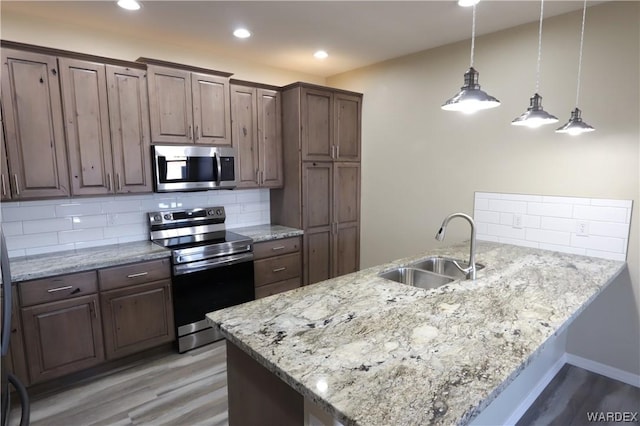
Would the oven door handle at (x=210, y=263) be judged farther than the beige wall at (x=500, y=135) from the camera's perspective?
Yes

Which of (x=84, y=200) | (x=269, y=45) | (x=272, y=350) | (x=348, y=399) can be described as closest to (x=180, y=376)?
(x=84, y=200)

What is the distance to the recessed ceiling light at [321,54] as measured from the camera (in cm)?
346

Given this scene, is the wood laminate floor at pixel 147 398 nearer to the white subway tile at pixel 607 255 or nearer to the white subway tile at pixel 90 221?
the white subway tile at pixel 90 221

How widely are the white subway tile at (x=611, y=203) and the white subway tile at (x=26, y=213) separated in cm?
404

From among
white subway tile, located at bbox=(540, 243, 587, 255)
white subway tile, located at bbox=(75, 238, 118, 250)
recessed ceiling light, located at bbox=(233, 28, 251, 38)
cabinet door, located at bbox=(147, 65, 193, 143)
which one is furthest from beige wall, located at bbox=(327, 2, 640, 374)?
white subway tile, located at bbox=(75, 238, 118, 250)

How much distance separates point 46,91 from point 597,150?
3860mm

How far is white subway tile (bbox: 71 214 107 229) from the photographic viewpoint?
286 centimetres

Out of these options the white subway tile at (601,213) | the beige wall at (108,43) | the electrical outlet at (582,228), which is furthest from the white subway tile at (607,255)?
the beige wall at (108,43)

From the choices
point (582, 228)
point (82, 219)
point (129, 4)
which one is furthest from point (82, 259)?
point (582, 228)

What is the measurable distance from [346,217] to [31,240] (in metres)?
2.87

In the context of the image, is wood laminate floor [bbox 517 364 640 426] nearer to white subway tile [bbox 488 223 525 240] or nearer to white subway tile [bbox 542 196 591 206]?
white subway tile [bbox 488 223 525 240]

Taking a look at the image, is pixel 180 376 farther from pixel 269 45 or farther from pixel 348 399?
pixel 269 45

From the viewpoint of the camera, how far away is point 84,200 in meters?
2.88

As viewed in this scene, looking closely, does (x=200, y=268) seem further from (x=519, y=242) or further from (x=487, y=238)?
(x=519, y=242)
